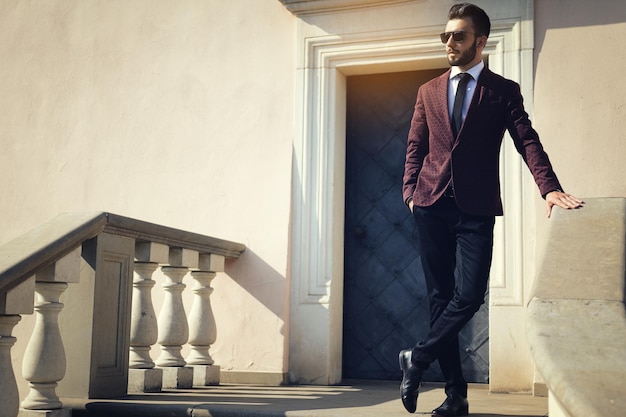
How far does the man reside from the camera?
398 cm

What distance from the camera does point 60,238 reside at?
4359mm

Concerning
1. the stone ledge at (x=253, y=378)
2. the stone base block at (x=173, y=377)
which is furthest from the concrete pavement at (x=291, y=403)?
the stone ledge at (x=253, y=378)

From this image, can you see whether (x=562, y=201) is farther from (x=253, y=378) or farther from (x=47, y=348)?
(x=253, y=378)

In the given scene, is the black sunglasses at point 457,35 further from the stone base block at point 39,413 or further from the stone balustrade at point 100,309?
the stone base block at point 39,413

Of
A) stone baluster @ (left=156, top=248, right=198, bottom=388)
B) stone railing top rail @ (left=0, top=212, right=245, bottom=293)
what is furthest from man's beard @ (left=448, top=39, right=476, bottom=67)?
stone baluster @ (left=156, top=248, right=198, bottom=388)

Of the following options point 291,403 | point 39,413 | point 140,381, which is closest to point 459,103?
point 291,403

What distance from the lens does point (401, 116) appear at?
22.8 ft

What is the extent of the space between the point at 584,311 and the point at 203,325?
12.2 feet

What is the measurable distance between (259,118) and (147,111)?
995 millimetres

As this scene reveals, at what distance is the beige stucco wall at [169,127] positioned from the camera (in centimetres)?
665

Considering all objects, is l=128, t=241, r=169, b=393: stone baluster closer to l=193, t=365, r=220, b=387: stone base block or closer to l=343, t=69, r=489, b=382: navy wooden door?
l=193, t=365, r=220, b=387: stone base block

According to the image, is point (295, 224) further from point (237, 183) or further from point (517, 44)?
point (517, 44)

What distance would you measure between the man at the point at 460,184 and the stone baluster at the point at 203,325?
2.34 m

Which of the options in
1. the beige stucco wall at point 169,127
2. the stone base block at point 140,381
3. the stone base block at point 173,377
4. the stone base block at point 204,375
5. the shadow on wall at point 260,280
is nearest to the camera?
the stone base block at point 140,381
